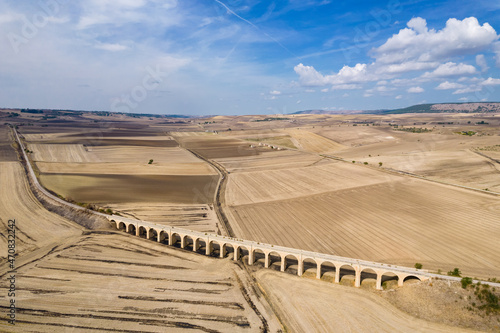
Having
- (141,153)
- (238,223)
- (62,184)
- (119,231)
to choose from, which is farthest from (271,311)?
(141,153)

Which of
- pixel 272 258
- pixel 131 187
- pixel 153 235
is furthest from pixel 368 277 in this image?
pixel 131 187

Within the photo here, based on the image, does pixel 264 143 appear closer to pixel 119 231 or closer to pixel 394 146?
pixel 394 146

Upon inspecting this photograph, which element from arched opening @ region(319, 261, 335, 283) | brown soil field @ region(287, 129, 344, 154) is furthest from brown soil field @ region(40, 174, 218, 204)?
brown soil field @ region(287, 129, 344, 154)

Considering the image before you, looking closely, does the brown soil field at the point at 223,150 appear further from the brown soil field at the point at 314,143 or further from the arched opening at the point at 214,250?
the arched opening at the point at 214,250

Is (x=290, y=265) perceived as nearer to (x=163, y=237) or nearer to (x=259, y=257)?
(x=259, y=257)

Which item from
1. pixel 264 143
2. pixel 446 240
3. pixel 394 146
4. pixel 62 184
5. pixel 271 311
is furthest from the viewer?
pixel 264 143

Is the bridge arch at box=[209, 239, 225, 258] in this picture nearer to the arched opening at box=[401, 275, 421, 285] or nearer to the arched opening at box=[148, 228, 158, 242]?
the arched opening at box=[148, 228, 158, 242]
